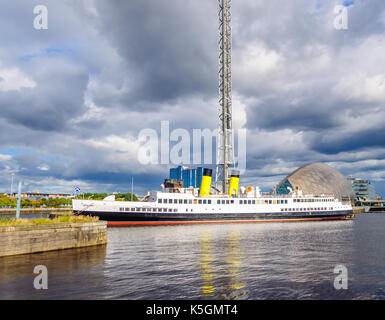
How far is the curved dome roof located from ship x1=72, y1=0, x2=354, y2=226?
82664mm

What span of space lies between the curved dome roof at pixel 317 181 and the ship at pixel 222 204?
271 ft

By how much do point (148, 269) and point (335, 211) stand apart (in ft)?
265

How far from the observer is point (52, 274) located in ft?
59.4

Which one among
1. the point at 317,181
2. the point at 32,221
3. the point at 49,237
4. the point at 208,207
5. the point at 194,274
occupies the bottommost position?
the point at 194,274

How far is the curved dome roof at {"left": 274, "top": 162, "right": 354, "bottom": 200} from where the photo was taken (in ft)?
552

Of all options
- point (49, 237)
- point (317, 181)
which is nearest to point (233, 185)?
point (49, 237)

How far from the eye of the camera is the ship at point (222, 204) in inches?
2394

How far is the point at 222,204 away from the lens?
70.4 meters

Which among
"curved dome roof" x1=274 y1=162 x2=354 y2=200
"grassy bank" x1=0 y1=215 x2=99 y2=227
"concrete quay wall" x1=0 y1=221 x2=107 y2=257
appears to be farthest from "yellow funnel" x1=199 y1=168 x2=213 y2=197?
"curved dome roof" x1=274 y1=162 x2=354 y2=200

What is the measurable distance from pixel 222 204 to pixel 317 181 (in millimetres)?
125517

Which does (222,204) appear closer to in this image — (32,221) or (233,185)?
(233,185)

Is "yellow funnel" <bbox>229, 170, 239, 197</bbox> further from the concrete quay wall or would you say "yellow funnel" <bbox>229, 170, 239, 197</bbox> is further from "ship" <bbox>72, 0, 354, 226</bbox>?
the concrete quay wall

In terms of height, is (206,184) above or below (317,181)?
below

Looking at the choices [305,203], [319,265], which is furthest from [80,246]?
[305,203]
